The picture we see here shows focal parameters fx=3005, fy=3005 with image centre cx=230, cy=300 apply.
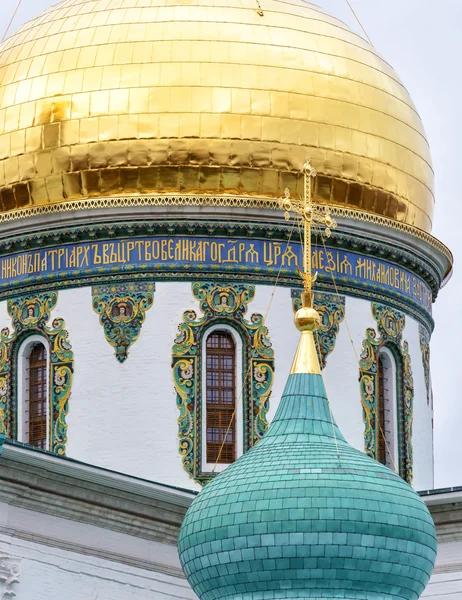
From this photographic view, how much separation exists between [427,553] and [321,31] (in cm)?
756

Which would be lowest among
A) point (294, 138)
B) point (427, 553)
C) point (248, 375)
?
point (427, 553)

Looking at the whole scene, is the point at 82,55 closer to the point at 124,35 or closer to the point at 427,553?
the point at 124,35

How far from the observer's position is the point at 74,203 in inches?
1201

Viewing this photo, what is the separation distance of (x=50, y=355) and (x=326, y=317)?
2.86m

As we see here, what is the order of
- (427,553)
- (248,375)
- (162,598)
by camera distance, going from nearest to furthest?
(427,553), (162,598), (248,375)

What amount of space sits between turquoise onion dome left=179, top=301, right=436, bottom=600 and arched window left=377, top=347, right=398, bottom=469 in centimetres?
454

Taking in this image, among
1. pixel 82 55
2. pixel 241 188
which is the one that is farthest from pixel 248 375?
pixel 82 55

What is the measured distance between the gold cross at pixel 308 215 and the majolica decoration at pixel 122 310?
166 centimetres

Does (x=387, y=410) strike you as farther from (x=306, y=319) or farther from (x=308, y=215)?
(x=306, y=319)

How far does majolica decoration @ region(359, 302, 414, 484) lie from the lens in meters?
30.9

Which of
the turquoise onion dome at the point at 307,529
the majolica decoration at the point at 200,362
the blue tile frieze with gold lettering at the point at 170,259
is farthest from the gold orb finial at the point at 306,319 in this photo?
the blue tile frieze with gold lettering at the point at 170,259

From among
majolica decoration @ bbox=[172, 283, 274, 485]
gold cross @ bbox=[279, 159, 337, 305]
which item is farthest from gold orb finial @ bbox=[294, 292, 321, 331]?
majolica decoration @ bbox=[172, 283, 274, 485]

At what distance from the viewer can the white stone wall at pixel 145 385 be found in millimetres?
29906

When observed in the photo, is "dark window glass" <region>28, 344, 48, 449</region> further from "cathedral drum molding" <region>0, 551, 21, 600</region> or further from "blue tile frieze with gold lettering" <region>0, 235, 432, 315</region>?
"cathedral drum molding" <region>0, 551, 21, 600</region>
